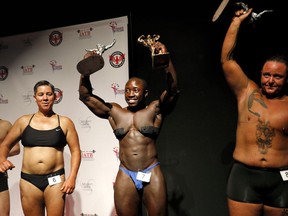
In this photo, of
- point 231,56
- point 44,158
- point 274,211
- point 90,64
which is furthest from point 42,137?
point 274,211

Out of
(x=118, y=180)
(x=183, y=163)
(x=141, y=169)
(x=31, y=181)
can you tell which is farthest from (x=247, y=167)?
(x=31, y=181)

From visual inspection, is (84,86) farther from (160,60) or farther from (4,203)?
(4,203)

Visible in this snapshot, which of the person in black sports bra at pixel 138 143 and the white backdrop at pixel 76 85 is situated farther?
the white backdrop at pixel 76 85

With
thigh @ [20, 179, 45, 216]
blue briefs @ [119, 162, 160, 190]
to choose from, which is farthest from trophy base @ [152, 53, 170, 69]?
thigh @ [20, 179, 45, 216]

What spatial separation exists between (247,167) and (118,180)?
3.00 feet

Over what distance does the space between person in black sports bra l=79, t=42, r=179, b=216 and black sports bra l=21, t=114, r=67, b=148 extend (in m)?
0.39

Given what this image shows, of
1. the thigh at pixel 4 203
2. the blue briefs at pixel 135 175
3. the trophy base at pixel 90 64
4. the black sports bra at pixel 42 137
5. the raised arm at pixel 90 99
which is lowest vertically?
the thigh at pixel 4 203

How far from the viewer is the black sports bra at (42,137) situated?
2758 mm

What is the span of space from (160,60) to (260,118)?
76 centimetres

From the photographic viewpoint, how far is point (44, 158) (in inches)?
108

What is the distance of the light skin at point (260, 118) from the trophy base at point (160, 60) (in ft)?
1.26

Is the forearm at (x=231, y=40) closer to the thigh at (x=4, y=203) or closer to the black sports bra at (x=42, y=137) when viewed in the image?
the black sports bra at (x=42, y=137)

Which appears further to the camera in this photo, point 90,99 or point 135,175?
point 90,99

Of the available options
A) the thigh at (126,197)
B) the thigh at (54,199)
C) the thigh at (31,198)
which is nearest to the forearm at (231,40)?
the thigh at (126,197)
